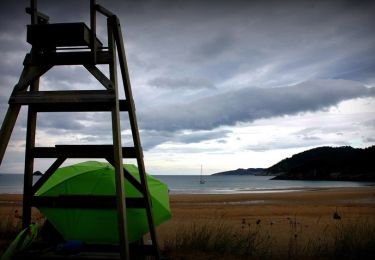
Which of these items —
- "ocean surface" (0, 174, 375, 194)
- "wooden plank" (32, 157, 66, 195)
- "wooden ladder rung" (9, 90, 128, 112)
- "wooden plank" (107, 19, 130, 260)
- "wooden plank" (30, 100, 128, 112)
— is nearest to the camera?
"wooden plank" (107, 19, 130, 260)

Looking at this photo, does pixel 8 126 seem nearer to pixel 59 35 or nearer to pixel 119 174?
pixel 59 35

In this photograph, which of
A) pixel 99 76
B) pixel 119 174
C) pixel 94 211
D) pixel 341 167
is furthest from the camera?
pixel 341 167

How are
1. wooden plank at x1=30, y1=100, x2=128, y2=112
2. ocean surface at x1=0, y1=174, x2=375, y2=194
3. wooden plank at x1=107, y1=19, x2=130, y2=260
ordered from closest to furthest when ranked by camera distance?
1. wooden plank at x1=107, y1=19, x2=130, y2=260
2. wooden plank at x1=30, y1=100, x2=128, y2=112
3. ocean surface at x1=0, y1=174, x2=375, y2=194

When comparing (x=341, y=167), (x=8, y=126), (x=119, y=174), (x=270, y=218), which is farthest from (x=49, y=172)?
(x=341, y=167)

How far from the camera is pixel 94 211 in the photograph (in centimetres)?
423

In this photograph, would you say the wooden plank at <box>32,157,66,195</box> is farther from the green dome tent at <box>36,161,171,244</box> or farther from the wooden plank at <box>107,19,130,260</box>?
the wooden plank at <box>107,19,130,260</box>

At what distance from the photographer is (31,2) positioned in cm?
415

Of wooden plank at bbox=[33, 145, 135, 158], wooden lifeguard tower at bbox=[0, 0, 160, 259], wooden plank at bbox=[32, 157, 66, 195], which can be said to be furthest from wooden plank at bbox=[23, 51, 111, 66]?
wooden plank at bbox=[32, 157, 66, 195]

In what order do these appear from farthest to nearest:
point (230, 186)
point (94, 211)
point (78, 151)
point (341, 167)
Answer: point (341, 167), point (230, 186), point (94, 211), point (78, 151)

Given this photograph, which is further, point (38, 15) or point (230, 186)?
point (230, 186)

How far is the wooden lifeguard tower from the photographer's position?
12.1ft

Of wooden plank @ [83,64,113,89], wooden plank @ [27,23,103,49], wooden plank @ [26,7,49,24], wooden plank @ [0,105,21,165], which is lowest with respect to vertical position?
wooden plank @ [0,105,21,165]

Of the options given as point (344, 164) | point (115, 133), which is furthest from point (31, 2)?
point (344, 164)

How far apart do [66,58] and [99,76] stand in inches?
18.1
